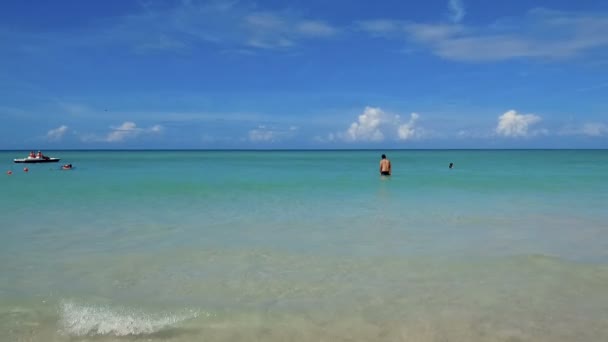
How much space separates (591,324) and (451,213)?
8.65 meters

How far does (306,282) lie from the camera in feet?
22.3

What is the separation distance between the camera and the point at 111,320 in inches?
210

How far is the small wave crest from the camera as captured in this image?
506 centimetres

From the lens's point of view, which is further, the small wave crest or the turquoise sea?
the turquoise sea

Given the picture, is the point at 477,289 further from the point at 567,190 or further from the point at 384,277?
the point at 567,190

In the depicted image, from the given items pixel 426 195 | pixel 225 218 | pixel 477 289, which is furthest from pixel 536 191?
pixel 477 289

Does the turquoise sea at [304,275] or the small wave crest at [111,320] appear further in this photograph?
the turquoise sea at [304,275]

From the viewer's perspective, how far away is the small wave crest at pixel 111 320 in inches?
199

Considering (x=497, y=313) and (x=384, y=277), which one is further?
(x=384, y=277)

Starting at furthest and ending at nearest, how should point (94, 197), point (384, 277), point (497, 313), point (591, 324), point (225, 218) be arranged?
point (94, 197)
point (225, 218)
point (384, 277)
point (497, 313)
point (591, 324)

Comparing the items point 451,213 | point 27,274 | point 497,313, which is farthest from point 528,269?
point 27,274

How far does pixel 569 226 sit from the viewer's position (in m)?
11.5

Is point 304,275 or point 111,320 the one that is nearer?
point 111,320

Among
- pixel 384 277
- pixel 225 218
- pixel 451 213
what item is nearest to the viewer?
pixel 384 277
